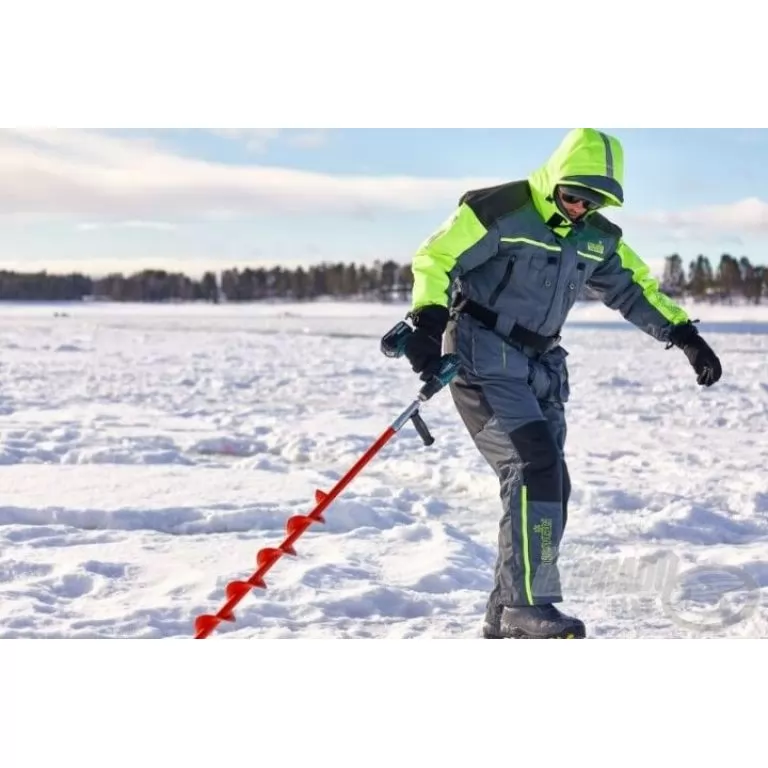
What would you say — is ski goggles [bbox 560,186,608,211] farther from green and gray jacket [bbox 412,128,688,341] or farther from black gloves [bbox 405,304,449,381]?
black gloves [bbox 405,304,449,381]

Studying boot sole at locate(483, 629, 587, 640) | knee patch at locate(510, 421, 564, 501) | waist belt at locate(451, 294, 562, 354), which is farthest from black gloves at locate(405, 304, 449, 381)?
boot sole at locate(483, 629, 587, 640)

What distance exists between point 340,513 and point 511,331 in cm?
179

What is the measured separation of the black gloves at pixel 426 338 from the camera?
298 cm

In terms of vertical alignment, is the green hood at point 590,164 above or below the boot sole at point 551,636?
above

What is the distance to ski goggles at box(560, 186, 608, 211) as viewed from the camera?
3.01 m

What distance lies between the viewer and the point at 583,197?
9.91 ft

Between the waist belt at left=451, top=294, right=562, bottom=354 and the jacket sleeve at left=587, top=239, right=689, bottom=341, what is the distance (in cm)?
38

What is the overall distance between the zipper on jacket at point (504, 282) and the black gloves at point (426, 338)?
24 centimetres

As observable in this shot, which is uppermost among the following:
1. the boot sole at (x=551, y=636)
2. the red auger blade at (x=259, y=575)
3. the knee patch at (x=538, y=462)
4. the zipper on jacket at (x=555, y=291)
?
the zipper on jacket at (x=555, y=291)

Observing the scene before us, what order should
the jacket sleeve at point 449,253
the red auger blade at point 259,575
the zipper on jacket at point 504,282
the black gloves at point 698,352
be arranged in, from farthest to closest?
the black gloves at point 698,352 → the zipper on jacket at point 504,282 → the jacket sleeve at point 449,253 → the red auger blade at point 259,575

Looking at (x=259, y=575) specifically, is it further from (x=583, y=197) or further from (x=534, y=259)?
(x=583, y=197)

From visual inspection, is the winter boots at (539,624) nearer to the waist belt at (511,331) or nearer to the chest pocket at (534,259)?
the waist belt at (511,331)

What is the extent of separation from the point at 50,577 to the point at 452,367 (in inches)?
71.5

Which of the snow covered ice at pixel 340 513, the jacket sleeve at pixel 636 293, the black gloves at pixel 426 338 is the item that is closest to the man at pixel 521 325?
the black gloves at pixel 426 338
